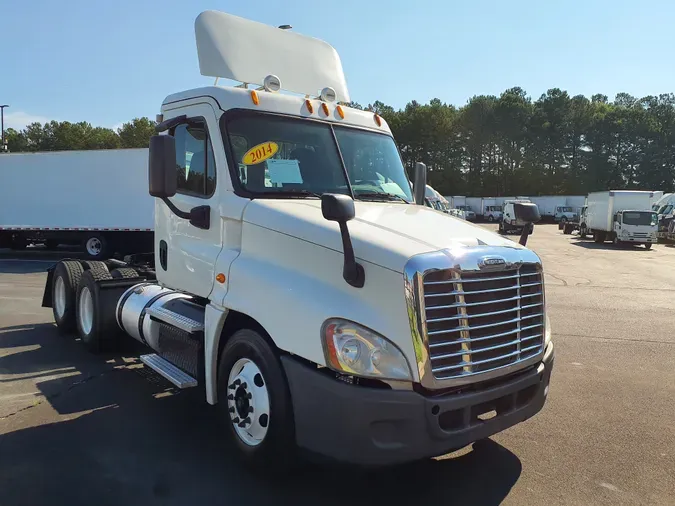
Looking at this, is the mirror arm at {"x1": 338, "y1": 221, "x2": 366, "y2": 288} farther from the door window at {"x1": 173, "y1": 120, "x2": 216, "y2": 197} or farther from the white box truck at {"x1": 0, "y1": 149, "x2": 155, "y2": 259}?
the white box truck at {"x1": 0, "y1": 149, "x2": 155, "y2": 259}

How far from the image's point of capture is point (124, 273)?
7.38m

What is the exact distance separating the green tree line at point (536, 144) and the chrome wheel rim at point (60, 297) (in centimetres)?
7984

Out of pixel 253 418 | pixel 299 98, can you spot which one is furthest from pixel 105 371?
pixel 299 98

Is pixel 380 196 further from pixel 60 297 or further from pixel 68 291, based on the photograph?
pixel 60 297

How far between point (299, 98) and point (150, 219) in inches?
586

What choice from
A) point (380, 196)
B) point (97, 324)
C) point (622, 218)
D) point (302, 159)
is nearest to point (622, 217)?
point (622, 218)

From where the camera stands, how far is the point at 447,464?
4082 mm

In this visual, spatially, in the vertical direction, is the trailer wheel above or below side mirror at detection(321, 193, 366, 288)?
below

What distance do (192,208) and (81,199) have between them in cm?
1666

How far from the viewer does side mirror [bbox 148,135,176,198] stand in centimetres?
409

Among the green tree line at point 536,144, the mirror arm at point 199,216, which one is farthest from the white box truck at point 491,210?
the mirror arm at point 199,216

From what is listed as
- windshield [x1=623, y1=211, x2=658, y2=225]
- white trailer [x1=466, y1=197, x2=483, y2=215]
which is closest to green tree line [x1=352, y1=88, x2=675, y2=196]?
white trailer [x1=466, y1=197, x2=483, y2=215]

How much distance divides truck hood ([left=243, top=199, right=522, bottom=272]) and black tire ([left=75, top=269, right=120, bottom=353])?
3734mm

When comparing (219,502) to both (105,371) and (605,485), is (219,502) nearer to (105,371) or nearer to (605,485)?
(605,485)
